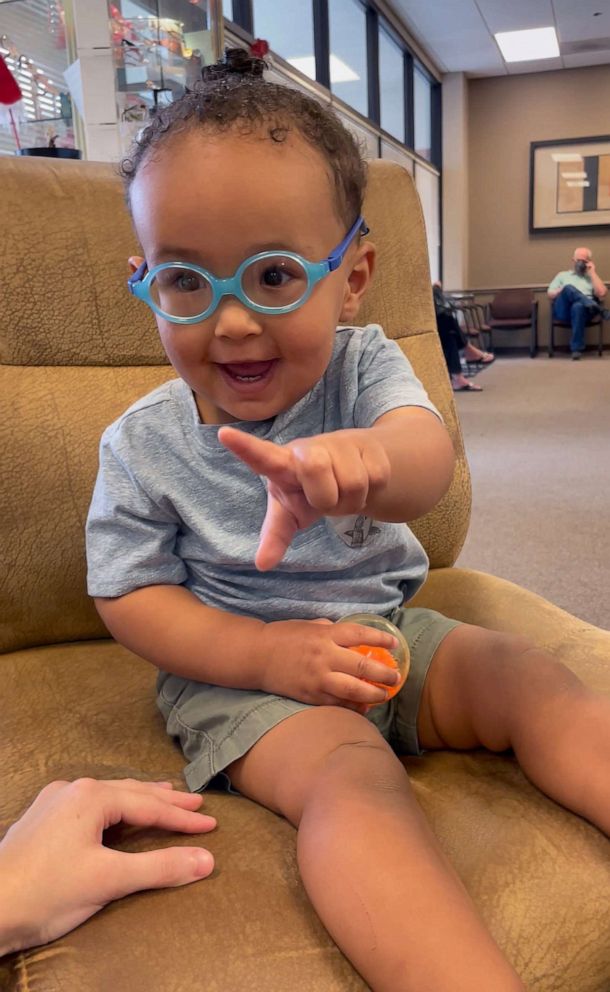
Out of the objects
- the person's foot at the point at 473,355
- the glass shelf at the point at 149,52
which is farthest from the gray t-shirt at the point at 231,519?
the person's foot at the point at 473,355

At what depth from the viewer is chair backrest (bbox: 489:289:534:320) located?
8.14m

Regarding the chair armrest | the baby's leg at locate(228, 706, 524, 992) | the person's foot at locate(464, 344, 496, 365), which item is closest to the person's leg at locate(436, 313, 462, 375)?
the person's foot at locate(464, 344, 496, 365)

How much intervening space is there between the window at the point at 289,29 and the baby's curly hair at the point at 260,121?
4.31m

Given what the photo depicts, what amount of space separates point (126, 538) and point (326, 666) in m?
0.26

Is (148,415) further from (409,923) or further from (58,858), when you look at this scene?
(409,923)

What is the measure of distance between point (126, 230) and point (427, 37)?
7053 mm

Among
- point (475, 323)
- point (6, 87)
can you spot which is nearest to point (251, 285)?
point (6, 87)

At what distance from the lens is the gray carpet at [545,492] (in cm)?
218

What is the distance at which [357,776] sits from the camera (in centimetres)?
62

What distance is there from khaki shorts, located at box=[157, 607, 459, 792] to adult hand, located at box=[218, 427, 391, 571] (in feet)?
0.71

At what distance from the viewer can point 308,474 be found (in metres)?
0.52

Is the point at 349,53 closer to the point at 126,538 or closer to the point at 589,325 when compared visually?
the point at 589,325

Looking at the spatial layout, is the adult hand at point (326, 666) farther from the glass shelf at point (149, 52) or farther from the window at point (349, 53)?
the window at point (349, 53)

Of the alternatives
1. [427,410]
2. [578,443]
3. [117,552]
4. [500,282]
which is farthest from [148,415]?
[500,282]
